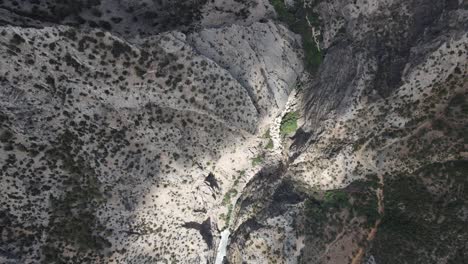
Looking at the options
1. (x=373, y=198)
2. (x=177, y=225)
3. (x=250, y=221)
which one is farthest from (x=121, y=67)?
(x=373, y=198)

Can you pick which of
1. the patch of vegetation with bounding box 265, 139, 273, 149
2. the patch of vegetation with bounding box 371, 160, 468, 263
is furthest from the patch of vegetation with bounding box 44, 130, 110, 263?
the patch of vegetation with bounding box 371, 160, 468, 263

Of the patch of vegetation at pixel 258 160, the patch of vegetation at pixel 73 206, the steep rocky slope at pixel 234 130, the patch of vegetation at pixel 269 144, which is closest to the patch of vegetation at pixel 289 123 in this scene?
the steep rocky slope at pixel 234 130

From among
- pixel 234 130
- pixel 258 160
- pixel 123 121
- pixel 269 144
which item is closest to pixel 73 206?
pixel 123 121

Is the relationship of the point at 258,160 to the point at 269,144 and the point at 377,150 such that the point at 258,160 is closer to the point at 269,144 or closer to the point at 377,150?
the point at 269,144

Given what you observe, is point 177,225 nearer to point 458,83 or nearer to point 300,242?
point 300,242

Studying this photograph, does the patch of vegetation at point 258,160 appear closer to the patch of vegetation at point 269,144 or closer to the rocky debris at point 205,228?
the patch of vegetation at point 269,144

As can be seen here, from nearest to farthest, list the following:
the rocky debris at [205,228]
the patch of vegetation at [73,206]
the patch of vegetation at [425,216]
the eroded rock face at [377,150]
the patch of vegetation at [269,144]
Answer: the patch of vegetation at [73,206] < the patch of vegetation at [425,216] < the eroded rock face at [377,150] < the rocky debris at [205,228] < the patch of vegetation at [269,144]
